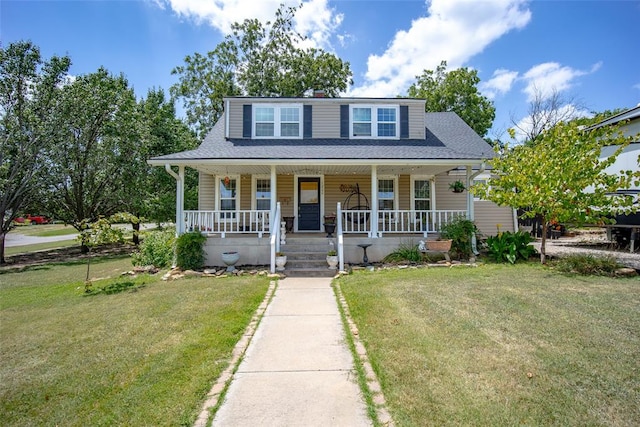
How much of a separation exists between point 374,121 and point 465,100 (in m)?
16.5

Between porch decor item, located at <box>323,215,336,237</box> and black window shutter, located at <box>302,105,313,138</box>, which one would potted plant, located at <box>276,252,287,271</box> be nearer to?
porch decor item, located at <box>323,215,336,237</box>

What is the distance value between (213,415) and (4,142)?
17.2m

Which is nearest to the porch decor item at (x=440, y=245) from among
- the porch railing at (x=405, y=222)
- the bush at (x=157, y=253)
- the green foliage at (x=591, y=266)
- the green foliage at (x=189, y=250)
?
the porch railing at (x=405, y=222)

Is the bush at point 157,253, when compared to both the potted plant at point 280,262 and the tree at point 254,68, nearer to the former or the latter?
the potted plant at point 280,262

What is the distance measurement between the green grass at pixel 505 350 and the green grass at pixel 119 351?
1.99 metres

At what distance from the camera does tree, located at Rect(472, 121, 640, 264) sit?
312 inches

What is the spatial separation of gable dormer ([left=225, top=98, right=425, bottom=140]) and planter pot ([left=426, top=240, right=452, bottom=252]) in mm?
4950

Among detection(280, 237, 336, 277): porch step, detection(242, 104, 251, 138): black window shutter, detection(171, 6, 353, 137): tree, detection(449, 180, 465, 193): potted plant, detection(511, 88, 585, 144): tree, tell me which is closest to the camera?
detection(280, 237, 336, 277): porch step

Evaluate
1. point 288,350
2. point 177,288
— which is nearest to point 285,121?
point 177,288

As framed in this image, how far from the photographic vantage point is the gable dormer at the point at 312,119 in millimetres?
12328

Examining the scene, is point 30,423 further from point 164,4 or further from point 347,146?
point 164,4

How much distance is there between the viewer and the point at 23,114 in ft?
44.5

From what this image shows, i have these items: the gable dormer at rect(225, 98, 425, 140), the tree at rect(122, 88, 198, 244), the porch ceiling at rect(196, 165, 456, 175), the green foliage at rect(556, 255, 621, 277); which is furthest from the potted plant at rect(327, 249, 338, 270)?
the tree at rect(122, 88, 198, 244)

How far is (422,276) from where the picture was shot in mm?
7676
